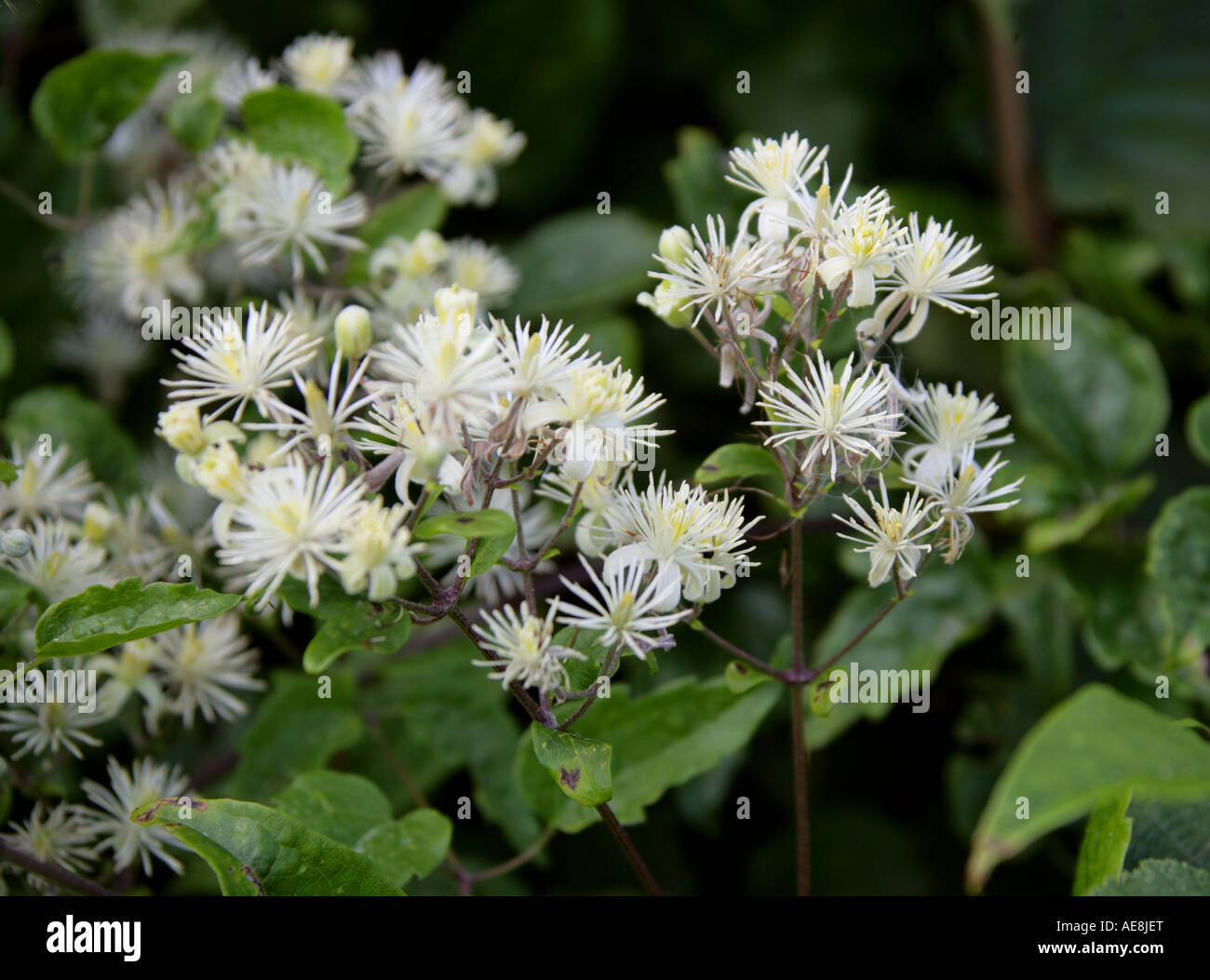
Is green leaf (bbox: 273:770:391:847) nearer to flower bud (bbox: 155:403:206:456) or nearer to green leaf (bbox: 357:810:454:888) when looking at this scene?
green leaf (bbox: 357:810:454:888)

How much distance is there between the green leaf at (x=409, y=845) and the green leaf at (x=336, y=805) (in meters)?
0.01

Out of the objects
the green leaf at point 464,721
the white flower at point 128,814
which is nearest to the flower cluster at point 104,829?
the white flower at point 128,814

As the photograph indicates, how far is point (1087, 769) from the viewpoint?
66 centimetres

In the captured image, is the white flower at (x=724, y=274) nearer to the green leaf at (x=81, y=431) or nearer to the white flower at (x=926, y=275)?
the white flower at (x=926, y=275)

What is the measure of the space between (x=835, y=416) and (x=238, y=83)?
0.69m

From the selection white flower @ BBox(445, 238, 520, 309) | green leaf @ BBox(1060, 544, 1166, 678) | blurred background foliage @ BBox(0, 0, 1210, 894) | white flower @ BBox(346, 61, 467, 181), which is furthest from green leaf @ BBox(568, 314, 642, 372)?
green leaf @ BBox(1060, 544, 1166, 678)

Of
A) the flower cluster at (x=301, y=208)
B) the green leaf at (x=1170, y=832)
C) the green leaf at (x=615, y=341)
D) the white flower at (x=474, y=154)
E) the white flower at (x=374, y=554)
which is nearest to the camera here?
the white flower at (x=374, y=554)

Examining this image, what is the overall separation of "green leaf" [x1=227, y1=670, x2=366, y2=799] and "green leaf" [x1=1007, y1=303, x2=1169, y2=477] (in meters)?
0.72

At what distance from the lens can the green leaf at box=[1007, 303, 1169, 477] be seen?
103 centimetres

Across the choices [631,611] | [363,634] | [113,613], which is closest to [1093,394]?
[631,611]

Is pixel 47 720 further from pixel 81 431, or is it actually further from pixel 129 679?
pixel 81 431

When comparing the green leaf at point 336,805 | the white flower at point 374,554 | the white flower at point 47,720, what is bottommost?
the green leaf at point 336,805

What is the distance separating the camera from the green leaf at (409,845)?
2.13 ft

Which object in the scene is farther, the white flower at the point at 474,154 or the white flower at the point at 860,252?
the white flower at the point at 474,154
